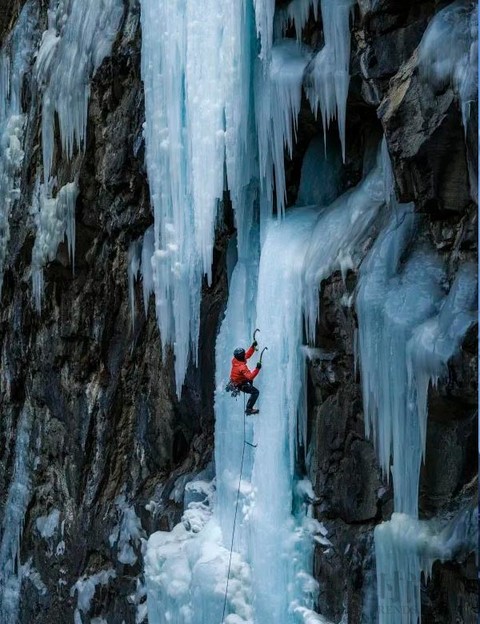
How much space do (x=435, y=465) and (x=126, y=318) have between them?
522 cm

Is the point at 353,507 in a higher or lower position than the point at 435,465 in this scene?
lower

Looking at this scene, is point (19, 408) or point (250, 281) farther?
point (19, 408)

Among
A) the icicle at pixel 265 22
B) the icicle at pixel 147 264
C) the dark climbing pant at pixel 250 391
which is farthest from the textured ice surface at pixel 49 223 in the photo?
the dark climbing pant at pixel 250 391

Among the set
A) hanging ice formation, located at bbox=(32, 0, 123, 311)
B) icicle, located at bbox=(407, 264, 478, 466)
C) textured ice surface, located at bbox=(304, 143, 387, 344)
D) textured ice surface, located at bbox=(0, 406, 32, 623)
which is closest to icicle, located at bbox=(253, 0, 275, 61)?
textured ice surface, located at bbox=(304, 143, 387, 344)

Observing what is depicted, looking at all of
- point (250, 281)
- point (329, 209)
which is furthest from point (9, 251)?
point (329, 209)

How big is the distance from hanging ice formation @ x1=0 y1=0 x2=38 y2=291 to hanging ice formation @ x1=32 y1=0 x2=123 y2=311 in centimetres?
72

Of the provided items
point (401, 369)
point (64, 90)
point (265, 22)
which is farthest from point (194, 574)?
point (64, 90)

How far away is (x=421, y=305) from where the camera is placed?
5.44 meters

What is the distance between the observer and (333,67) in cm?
645

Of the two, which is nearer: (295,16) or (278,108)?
(295,16)

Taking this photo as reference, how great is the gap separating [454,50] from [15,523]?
9486 millimetres

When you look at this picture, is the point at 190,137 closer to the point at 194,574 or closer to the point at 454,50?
the point at 454,50

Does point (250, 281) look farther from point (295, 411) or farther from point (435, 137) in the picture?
point (435, 137)

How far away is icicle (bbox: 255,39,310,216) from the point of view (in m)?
6.93
